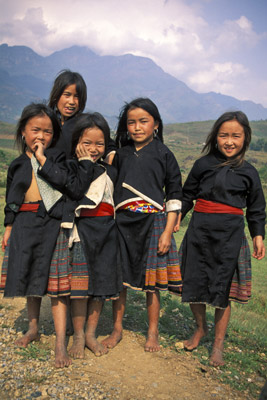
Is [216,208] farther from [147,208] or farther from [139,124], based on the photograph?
[139,124]

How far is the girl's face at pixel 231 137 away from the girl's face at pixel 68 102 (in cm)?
132

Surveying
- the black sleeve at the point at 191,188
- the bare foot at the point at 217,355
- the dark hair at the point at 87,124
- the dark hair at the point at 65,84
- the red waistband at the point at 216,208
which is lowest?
the bare foot at the point at 217,355

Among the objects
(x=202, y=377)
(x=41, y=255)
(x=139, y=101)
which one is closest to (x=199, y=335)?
(x=202, y=377)

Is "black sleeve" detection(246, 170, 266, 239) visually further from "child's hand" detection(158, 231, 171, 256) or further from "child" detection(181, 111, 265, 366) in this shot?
"child's hand" detection(158, 231, 171, 256)

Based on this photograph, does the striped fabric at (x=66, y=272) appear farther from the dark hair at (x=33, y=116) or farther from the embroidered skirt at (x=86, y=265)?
the dark hair at (x=33, y=116)

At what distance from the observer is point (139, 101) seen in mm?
3104

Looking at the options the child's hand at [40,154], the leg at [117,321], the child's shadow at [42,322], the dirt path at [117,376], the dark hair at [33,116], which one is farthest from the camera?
the child's shadow at [42,322]

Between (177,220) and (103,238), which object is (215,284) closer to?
(177,220)

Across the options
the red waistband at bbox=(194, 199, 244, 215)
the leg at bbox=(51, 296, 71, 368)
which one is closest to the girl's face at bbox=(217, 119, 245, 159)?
the red waistband at bbox=(194, 199, 244, 215)

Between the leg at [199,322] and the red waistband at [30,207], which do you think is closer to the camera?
the red waistband at [30,207]

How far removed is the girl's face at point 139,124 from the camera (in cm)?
308

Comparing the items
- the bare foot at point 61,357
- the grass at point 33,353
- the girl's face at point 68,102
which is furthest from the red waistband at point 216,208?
the grass at point 33,353

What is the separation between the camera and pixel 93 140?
293 centimetres

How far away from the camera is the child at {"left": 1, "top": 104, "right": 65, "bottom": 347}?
287 cm
